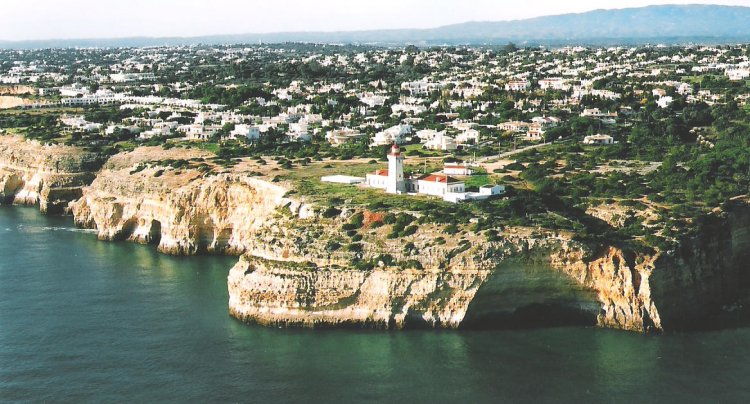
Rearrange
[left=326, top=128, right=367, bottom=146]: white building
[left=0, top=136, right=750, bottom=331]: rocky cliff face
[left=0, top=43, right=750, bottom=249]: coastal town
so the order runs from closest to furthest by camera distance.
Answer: [left=0, top=136, right=750, bottom=331]: rocky cliff face < [left=0, top=43, right=750, bottom=249]: coastal town < [left=326, top=128, right=367, bottom=146]: white building

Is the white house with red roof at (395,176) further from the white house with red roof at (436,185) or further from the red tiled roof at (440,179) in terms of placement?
the red tiled roof at (440,179)

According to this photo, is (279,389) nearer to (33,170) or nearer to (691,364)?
(691,364)

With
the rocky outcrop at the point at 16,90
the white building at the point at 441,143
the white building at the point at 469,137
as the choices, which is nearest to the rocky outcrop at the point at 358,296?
the white building at the point at 441,143

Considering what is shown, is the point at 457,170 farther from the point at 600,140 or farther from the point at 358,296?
the point at 600,140

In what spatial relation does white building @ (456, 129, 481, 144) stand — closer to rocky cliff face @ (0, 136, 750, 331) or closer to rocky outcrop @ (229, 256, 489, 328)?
rocky cliff face @ (0, 136, 750, 331)

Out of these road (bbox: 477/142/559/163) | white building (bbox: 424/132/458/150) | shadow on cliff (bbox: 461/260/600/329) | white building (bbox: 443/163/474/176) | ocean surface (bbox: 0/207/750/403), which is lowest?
ocean surface (bbox: 0/207/750/403)

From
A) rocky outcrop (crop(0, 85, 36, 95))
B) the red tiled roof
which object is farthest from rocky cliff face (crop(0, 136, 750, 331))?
rocky outcrop (crop(0, 85, 36, 95))
